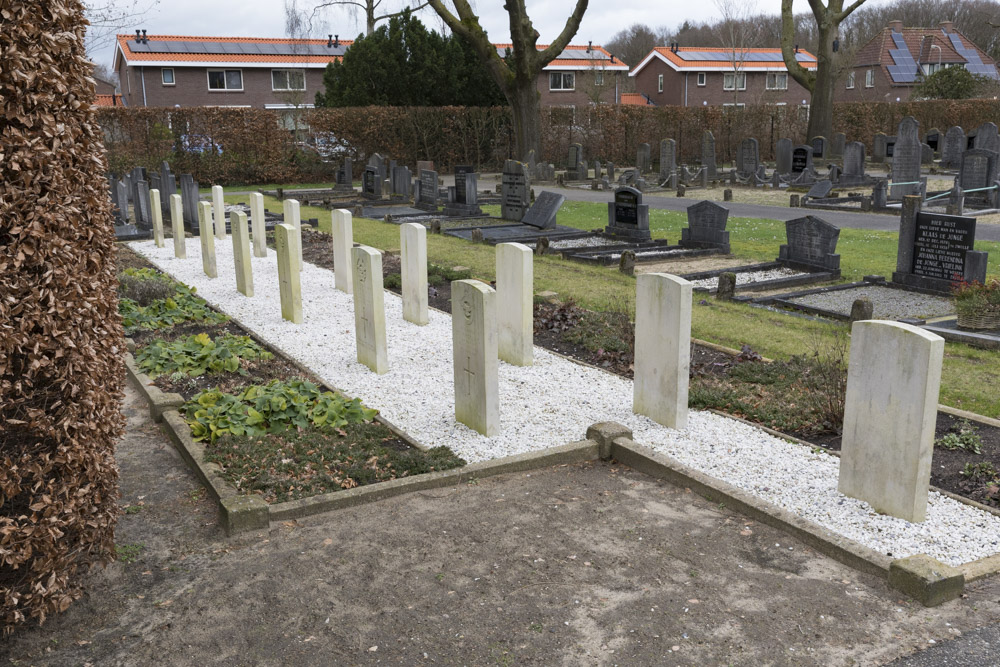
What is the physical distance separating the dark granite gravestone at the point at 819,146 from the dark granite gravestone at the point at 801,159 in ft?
11.0

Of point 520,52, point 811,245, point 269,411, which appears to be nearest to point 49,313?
point 269,411

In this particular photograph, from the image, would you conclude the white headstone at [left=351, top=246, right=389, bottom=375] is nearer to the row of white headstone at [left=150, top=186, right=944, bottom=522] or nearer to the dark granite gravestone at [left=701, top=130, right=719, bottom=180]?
the row of white headstone at [left=150, top=186, right=944, bottom=522]

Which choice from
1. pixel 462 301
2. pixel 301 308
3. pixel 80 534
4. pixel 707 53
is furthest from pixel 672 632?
pixel 707 53

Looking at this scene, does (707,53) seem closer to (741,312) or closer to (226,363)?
(741,312)

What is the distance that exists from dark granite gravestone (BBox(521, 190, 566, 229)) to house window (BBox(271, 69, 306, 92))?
3392 cm

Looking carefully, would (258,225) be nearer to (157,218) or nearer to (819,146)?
(157,218)

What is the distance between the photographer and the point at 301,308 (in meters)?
10.8

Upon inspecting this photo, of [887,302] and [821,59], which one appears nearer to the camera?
[887,302]

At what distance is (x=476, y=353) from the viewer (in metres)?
6.76

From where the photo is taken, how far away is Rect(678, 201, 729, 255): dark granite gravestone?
1614cm

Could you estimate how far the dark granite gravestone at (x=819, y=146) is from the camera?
34.2 meters

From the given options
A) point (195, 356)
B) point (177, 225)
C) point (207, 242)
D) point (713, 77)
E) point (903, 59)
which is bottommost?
point (195, 356)

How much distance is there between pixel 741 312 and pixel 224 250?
31.0ft

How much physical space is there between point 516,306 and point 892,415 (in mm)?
4296
